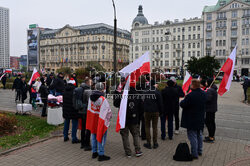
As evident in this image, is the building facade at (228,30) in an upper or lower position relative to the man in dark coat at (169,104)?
upper

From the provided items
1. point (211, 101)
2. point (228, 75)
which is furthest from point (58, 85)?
point (228, 75)

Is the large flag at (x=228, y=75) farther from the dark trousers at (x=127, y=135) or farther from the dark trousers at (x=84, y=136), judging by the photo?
the dark trousers at (x=84, y=136)

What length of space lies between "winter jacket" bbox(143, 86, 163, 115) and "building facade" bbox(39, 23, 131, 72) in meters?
94.1

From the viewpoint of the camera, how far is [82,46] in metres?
112

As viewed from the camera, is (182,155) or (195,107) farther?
(195,107)

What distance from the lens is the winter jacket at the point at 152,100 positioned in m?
6.72

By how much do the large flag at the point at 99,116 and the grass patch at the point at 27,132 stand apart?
285 cm

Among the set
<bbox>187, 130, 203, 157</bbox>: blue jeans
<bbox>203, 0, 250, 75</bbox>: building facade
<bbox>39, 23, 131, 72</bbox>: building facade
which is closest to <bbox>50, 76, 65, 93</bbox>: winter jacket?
<bbox>187, 130, 203, 157</bbox>: blue jeans

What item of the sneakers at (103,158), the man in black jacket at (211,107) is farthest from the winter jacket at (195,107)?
the sneakers at (103,158)

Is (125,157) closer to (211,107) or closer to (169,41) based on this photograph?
(211,107)

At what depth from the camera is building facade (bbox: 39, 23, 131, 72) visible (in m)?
106

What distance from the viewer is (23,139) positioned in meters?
7.54

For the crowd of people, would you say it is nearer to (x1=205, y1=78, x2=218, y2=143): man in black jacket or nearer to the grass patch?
(x1=205, y1=78, x2=218, y2=143): man in black jacket

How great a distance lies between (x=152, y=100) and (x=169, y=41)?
80.5 metres
